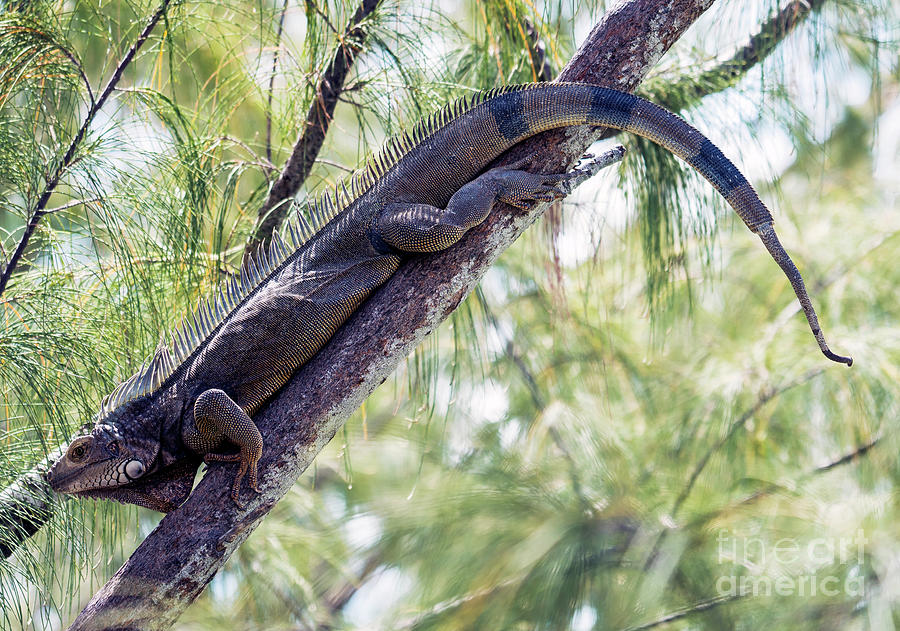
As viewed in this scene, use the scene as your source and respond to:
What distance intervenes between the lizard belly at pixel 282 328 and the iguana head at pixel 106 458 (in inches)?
10.1

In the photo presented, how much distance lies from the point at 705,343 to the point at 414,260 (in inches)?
144

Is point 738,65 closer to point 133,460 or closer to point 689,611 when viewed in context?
point 689,611

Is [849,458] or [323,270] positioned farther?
[849,458]

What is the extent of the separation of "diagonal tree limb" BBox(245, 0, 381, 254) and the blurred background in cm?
5

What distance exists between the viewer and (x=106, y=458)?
97.3 inches

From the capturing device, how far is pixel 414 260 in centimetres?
239

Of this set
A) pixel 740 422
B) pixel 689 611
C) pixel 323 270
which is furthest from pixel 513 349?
pixel 323 270

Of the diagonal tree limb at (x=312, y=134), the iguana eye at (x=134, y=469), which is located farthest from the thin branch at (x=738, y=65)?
the iguana eye at (x=134, y=469)

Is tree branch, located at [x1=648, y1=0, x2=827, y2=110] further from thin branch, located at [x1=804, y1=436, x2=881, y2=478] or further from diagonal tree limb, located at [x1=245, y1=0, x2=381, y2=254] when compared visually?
thin branch, located at [x1=804, y1=436, x2=881, y2=478]

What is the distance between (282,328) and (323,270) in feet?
0.72

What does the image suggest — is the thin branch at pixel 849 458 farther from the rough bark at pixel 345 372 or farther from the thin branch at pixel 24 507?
the thin branch at pixel 24 507

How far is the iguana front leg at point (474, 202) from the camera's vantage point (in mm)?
2283

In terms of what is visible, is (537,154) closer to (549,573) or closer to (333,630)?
→ (549,573)

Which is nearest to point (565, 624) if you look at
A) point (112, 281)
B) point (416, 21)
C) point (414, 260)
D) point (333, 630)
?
point (333, 630)
